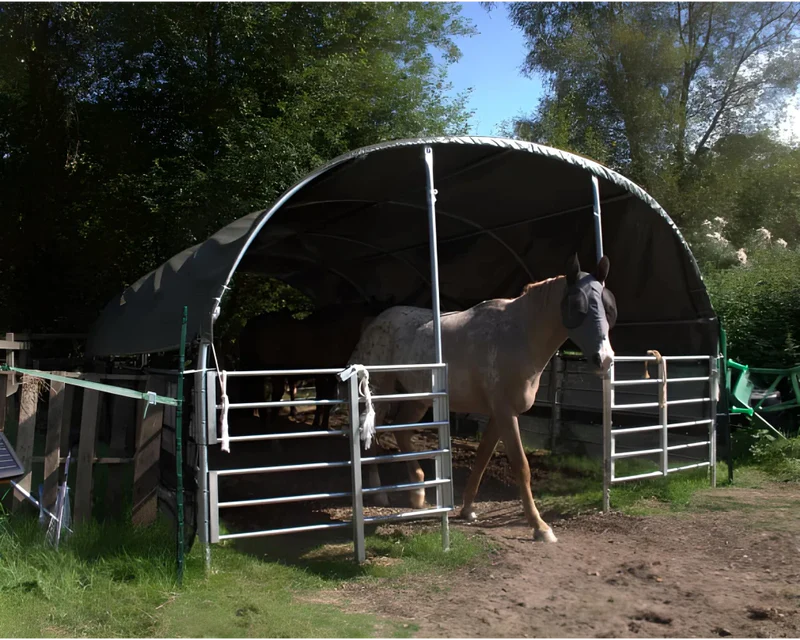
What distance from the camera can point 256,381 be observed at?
11289 millimetres

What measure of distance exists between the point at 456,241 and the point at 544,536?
474 cm

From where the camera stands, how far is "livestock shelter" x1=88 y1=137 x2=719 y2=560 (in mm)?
5305

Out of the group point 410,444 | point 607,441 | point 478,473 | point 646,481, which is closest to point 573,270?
point 607,441

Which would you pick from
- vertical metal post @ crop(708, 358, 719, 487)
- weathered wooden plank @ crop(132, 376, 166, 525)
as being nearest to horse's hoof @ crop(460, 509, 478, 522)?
weathered wooden plank @ crop(132, 376, 166, 525)

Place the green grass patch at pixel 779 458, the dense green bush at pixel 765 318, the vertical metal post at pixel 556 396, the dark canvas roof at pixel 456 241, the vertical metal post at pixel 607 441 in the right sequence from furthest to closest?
the dense green bush at pixel 765 318, the vertical metal post at pixel 556 396, the green grass patch at pixel 779 458, the vertical metal post at pixel 607 441, the dark canvas roof at pixel 456 241

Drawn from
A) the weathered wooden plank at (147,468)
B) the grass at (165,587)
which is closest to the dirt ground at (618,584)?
the grass at (165,587)

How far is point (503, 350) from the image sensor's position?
19.0ft

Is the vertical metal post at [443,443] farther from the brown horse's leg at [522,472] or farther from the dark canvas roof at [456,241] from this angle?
the dark canvas roof at [456,241]

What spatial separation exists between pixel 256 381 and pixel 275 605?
7.73 meters

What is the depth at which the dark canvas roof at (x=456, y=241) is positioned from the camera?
5.57m

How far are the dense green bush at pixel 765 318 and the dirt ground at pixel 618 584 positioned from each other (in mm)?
4546

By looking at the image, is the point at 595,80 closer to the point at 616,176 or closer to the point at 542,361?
the point at 616,176

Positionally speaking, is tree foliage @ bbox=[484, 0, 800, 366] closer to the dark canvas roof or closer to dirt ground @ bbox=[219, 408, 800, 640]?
the dark canvas roof

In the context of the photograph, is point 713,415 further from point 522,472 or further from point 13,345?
point 13,345
